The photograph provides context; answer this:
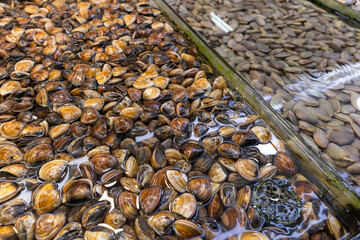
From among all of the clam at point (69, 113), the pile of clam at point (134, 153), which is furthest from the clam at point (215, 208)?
the clam at point (69, 113)

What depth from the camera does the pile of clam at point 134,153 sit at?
91cm

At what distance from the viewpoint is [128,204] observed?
945mm

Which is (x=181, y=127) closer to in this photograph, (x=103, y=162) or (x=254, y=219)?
(x=103, y=162)

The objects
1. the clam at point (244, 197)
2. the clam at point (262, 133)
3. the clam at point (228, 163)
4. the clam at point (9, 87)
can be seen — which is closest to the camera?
the clam at point (244, 197)

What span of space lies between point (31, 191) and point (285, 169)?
40.7 inches

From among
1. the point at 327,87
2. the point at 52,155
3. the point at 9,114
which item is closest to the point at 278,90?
the point at 327,87

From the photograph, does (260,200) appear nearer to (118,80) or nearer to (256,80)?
(256,80)

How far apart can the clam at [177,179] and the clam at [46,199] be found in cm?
42

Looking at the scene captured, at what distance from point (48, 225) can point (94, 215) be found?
0.15 meters

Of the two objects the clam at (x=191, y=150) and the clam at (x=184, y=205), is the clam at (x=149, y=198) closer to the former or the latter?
the clam at (x=184, y=205)

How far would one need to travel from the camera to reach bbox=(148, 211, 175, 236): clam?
2.90ft

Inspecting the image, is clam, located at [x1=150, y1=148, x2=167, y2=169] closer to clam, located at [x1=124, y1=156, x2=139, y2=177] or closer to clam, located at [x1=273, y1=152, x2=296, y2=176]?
clam, located at [x1=124, y1=156, x2=139, y2=177]

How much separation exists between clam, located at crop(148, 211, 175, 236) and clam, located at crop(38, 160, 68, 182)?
425 millimetres

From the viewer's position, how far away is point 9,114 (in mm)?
1305
